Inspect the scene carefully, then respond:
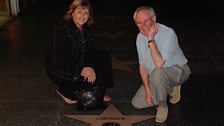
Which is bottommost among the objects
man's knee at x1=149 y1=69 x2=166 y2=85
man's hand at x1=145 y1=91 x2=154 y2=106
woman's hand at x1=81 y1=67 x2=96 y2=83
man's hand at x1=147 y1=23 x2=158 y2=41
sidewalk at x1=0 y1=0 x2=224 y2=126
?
sidewalk at x1=0 y1=0 x2=224 y2=126

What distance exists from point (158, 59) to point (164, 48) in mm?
139

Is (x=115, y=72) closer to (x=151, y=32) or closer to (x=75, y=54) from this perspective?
(x=75, y=54)

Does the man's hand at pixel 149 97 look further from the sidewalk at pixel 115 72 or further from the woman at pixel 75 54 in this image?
the woman at pixel 75 54

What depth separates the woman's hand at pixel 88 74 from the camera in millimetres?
3912

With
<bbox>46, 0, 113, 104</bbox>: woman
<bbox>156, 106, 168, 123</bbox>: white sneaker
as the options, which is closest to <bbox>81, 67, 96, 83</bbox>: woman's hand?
<bbox>46, 0, 113, 104</bbox>: woman

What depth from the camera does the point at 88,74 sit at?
391 cm

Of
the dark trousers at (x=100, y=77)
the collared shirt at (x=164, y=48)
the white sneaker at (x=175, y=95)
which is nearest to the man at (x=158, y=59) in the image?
the collared shirt at (x=164, y=48)

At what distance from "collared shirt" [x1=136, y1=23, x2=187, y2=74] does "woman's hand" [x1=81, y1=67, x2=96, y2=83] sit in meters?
0.58

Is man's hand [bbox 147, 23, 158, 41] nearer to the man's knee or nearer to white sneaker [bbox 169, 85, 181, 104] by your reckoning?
the man's knee

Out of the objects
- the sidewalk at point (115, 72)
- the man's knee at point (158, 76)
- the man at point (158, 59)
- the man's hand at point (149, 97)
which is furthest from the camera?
the sidewalk at point (115, 72)

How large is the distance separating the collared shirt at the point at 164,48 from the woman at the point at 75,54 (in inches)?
22.3

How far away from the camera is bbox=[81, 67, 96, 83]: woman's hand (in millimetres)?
3912

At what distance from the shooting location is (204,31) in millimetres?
8578

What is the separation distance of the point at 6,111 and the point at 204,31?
230 inches
